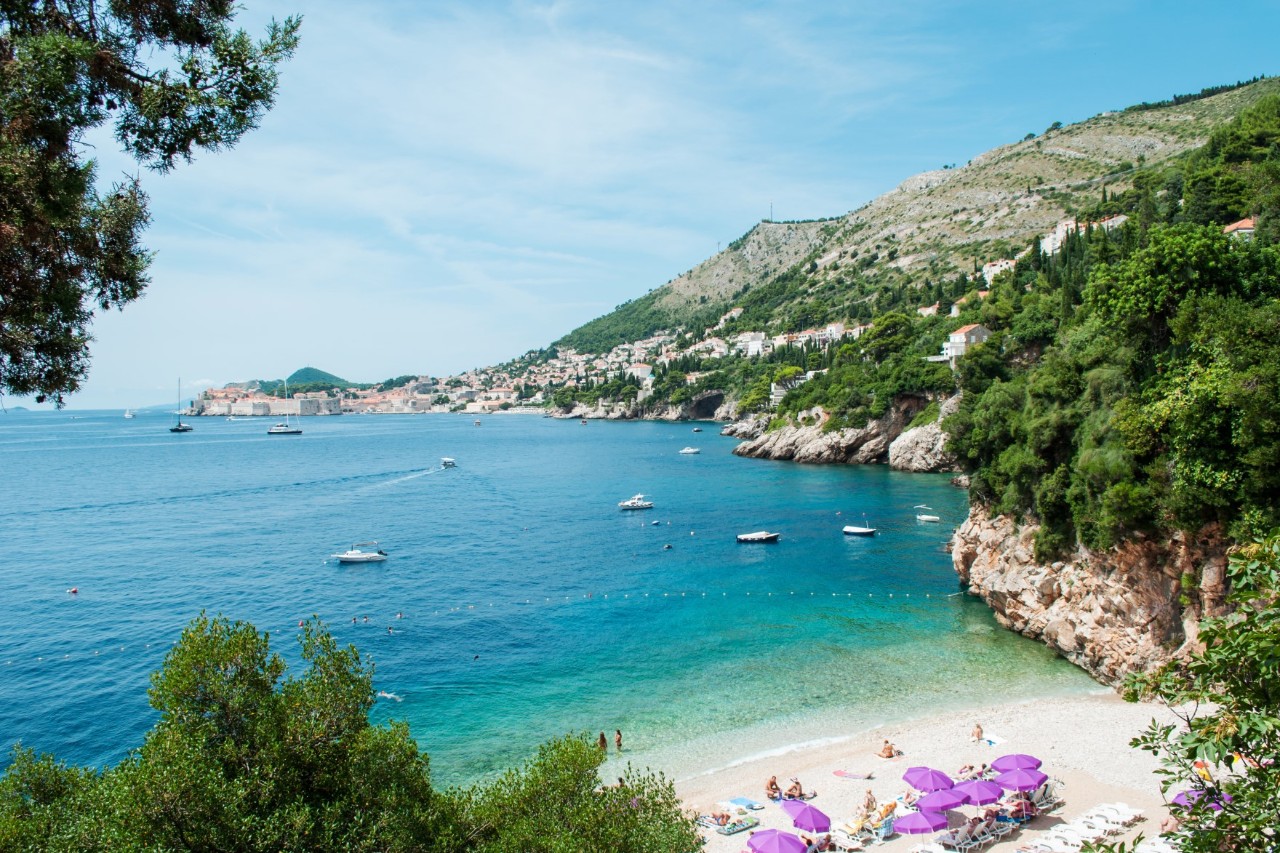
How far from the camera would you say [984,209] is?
13050 centimetres

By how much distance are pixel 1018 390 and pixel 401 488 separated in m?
51.6

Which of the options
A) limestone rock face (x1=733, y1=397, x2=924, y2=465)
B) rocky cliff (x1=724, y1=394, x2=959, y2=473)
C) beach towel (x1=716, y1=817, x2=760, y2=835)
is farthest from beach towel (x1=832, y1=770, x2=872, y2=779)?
limestone rock face (x1=733, y1=397, x2=924, y2=465)

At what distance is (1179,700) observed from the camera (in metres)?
5.84

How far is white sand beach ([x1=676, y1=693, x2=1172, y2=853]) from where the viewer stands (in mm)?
14758

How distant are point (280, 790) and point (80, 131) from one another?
7162 millimetres

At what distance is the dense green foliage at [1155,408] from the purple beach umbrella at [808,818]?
35.5 ft

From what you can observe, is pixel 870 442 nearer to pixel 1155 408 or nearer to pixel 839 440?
pixel 839 440

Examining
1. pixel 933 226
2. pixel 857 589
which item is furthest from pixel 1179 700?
pixel 933 226

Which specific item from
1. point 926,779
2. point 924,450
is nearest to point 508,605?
point 926,779

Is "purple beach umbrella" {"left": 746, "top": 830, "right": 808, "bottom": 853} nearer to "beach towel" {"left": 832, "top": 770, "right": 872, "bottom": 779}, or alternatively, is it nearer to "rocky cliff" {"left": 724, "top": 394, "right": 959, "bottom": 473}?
"beach towel" {"left": 832, "top": 770, "right": 872, "bottom": 779}

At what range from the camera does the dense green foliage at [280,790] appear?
7430 mm

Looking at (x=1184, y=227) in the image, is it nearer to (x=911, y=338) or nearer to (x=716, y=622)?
(x=716, y=622)

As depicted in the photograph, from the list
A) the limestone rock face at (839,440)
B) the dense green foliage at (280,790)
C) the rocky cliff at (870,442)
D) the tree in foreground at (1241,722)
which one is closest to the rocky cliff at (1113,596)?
the tree in foreground at (1241,722)

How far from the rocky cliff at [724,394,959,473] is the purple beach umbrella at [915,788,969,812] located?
149 feet
